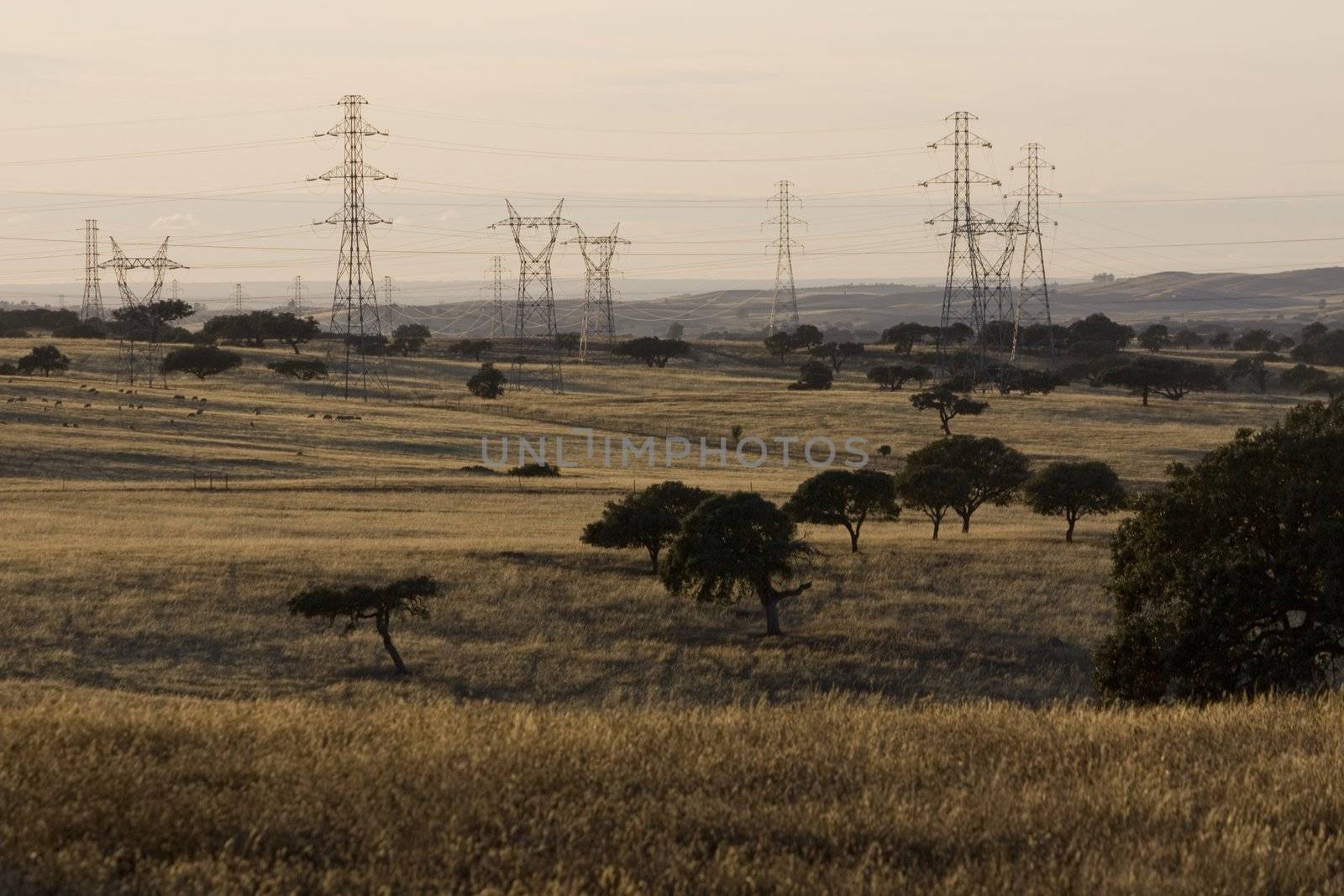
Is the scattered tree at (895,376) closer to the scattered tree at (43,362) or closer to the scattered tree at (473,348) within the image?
the scattered tree at (473,348)

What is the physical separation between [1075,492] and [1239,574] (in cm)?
3840

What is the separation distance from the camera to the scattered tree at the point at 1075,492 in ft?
195

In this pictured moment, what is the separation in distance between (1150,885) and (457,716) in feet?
20.5

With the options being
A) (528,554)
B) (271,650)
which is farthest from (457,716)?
(528,554)

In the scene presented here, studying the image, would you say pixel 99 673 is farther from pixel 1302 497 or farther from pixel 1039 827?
pixel 1039 827

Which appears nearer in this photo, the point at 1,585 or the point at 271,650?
the point at 271,650

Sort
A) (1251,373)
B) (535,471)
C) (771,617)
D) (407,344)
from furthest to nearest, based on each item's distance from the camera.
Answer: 1. (407,344)
2. (1251,373)
3. (535,471)
4. (771,617)

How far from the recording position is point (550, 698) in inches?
1332

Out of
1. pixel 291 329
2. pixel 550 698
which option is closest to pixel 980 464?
pixel 550 698

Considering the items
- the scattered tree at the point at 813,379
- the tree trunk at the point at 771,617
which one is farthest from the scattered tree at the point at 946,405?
the tree trunk at the point at 771,617

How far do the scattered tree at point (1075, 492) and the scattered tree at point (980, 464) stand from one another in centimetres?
473

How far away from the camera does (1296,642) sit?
2166 cm

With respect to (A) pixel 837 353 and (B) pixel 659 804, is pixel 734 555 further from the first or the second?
(A) pixel 837 353

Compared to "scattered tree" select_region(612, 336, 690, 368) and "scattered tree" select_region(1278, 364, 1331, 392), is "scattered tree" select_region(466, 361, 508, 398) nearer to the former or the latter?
"scattered tree" select_region(612, 336, 690, 368)
